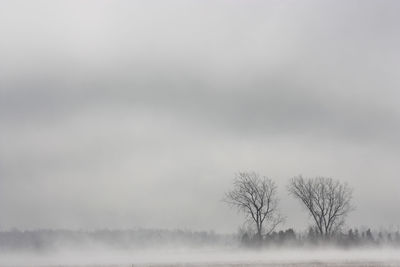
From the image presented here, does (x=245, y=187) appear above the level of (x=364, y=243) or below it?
above

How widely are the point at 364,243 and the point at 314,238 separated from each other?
7.34 metres

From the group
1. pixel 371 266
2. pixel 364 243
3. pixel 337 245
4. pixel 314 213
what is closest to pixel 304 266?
pixel 371 266

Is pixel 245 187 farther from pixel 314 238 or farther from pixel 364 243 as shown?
pixel 364 243

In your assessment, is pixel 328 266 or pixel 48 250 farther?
pixel 48 250

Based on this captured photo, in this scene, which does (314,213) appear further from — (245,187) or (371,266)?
(371,266)

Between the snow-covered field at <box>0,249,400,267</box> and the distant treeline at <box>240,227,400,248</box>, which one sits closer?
the snow-covered field at <box>0,249,400,267</box>

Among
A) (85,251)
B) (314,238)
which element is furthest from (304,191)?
(85,251)


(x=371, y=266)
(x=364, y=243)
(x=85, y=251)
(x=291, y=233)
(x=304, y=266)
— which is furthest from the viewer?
(x=291, y=233)

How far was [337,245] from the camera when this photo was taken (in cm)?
7519

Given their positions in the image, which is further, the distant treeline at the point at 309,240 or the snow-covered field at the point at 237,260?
the distant treeline at the point at 309,240

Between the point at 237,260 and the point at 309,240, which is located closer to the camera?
the point at 237,260

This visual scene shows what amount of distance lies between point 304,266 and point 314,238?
4733 cm

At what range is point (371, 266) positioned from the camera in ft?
116

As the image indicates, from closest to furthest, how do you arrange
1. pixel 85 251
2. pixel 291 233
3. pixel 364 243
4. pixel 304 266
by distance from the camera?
pixel 304 266, pixel 85 251, pixel 364 243, pixel 291 233
